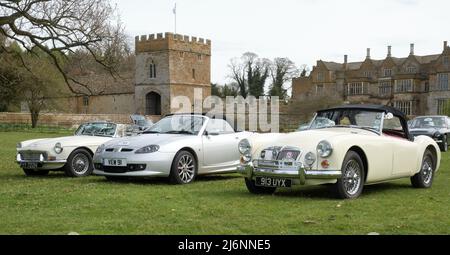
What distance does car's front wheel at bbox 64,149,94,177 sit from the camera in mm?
12893

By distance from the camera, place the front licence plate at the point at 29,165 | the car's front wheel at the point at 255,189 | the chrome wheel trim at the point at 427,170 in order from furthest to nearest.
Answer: the front licence plate at the point at 29,165 < the chrome wheel trim at the point at 427,170 < the car's front wheel at the point at 255,189

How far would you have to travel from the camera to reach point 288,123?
255ft

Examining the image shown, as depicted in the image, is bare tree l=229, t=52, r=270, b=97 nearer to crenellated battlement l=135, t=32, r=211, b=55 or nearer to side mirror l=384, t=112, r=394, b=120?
crenellated battlement l=135, t=32, r=211, b=55

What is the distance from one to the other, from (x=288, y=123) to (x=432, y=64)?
83.5 feet

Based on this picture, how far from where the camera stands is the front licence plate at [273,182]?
8859 millimetres

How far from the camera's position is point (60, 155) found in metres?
12.8

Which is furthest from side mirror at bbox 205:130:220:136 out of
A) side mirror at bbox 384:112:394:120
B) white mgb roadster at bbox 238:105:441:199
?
side mirror at bbox 384:112:394:120

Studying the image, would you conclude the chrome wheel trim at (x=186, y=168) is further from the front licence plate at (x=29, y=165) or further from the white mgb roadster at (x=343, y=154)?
the front licence plate at (x=29, y=165)

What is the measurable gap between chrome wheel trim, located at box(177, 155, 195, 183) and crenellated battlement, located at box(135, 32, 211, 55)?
7326 cm

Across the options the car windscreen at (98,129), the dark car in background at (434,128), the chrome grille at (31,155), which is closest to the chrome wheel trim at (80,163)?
the chrome grille at (31,155)

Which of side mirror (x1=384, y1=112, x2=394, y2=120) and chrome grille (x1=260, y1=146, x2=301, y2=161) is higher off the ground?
side mirror (x1=384, y1=112, x2=394, y2=120)

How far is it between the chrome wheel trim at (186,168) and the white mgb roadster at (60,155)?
2820mm

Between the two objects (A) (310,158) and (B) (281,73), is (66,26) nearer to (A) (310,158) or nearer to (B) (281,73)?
(A) (310,158)
